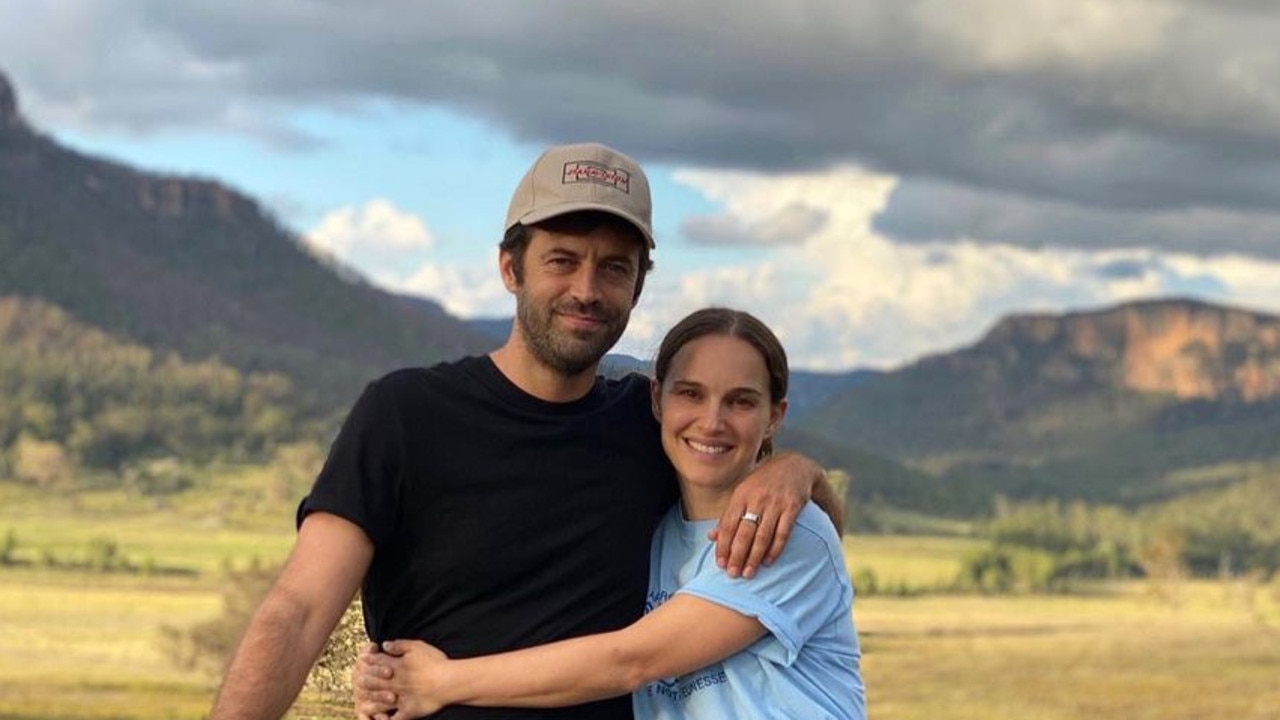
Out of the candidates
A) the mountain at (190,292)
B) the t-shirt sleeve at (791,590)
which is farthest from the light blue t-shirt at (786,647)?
the mountain at (190,292)

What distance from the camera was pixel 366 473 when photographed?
13.5 ft

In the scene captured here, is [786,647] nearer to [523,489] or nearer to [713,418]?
[713,418]

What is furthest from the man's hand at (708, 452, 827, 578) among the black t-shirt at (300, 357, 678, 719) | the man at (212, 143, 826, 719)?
the black t-shirt at (300, 357, 678, 719)

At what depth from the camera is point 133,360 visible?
15350 cm

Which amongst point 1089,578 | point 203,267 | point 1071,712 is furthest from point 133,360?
point 1071,712

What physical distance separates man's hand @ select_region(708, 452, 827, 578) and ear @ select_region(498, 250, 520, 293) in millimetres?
805

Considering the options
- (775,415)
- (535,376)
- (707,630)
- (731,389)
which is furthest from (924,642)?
(707,630)

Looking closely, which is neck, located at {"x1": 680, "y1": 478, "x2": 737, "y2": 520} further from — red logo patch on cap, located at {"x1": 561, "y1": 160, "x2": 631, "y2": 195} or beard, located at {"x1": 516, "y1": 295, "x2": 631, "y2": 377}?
red logo patch on cap, located at {"x1": 561, "y1": 160, "x2": 631, "y2": 195}

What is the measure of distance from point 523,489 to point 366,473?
1.26 feet

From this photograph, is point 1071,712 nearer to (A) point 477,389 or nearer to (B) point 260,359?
(A) point 477,389

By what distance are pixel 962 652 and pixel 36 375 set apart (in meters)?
98.0

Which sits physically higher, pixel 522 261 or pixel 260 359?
pixel 260 359

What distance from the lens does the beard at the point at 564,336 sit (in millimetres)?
4309

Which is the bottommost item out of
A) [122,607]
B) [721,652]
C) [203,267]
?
[721,652]
